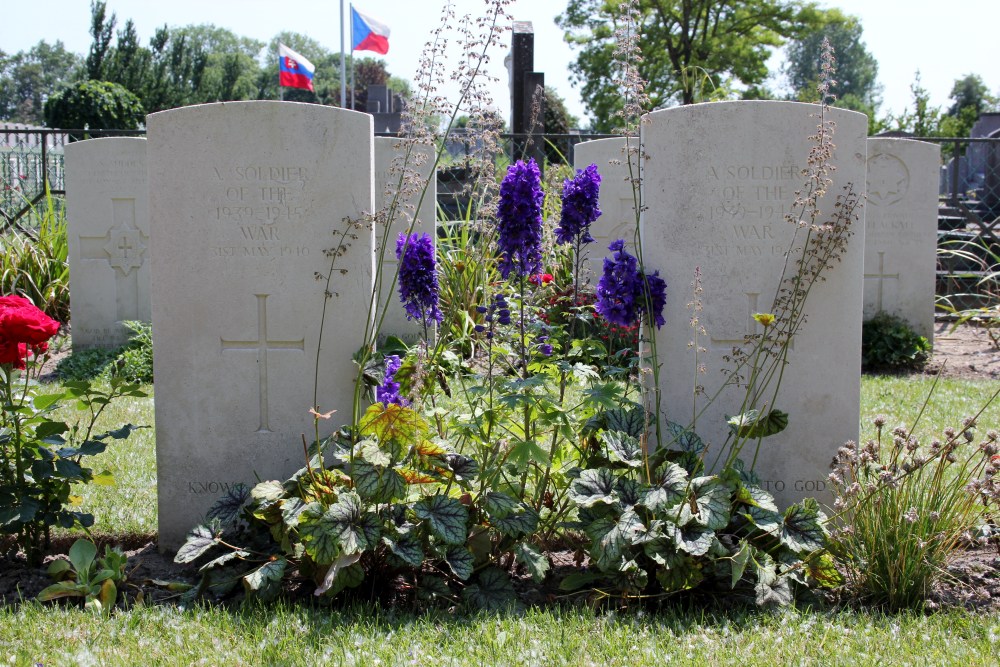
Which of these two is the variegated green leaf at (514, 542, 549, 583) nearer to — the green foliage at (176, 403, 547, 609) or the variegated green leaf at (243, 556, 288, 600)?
the green foliage at (176, 403, 547, 609)

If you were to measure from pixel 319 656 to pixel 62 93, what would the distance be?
24.7m

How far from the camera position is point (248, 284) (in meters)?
3.77

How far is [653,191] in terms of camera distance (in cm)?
380

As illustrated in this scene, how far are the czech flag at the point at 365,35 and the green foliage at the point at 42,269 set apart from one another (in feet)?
49.4

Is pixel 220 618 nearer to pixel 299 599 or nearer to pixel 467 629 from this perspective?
pixel 299 599

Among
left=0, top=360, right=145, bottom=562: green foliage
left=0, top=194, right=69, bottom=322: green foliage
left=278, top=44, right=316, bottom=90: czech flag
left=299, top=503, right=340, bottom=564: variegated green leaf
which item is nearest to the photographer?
left=299, top=503, right=340, bottom=564: variegated green leaf

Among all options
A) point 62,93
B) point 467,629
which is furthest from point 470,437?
point 62,93

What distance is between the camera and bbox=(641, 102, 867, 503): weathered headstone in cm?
373

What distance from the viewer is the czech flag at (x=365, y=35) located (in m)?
23.4

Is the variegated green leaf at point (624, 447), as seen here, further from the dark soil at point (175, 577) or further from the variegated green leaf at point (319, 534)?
the variegated green leaf at point (319, 534)

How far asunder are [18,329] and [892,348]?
23.4 ft

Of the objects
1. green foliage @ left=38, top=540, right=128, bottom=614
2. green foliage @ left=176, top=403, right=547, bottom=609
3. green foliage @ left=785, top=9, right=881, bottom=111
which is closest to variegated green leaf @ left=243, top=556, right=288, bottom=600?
green foliage @ left=176, top=403, right=547, bottom=609

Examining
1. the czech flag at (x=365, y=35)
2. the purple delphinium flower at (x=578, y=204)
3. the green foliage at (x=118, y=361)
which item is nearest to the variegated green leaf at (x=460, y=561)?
the purple delphinium flower at (x=578, y=204)

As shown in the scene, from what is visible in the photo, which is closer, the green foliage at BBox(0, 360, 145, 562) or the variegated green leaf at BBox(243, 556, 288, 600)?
the variegated green leaf at BBox(243, 556, 288, 600)
